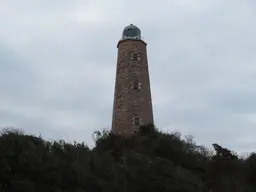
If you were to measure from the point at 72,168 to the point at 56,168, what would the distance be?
1.83 ft

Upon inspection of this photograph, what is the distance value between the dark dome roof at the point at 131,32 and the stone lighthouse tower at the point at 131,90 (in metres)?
0.64

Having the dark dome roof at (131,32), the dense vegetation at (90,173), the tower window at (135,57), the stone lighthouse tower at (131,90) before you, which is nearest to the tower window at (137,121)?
the stone lighthouse tower at (131,90)

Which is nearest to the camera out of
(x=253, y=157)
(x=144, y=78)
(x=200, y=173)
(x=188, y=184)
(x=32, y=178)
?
(x=32, y=178)

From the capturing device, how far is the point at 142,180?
15.4 m

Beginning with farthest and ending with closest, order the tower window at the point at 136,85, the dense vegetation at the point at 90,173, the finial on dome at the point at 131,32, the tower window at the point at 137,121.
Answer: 1. the finial on dome at the point at 131,32
2. the tower window at the point at 136,85
3. the tower window at the point at 137,121
4. the dense vegetation at the point at 90,173

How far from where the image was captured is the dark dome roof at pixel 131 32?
2850 cm

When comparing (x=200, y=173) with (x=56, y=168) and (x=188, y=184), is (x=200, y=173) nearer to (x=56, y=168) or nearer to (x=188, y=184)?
(x=188, y=184)

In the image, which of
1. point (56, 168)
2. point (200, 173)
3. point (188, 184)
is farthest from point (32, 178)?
point (200, 173)

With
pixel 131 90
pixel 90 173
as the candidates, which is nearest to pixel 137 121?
pixel 131 90

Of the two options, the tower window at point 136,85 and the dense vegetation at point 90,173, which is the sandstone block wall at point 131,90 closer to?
the tower window at point 136,85

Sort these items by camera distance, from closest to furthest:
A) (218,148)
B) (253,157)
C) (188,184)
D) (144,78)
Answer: (188,184)
(253,157)
(218,148)
(144,78)

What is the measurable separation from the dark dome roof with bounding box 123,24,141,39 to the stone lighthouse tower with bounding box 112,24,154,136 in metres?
0.64

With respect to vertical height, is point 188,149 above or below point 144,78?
below

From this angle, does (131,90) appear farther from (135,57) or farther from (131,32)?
(131,32)
